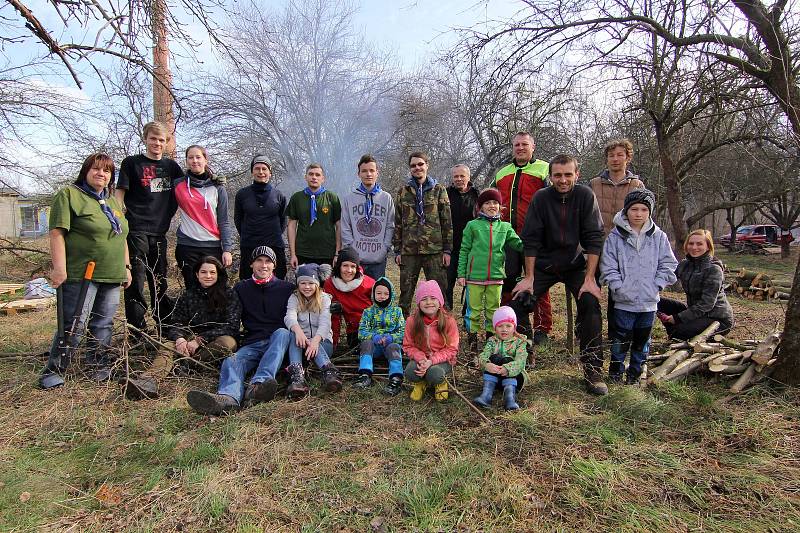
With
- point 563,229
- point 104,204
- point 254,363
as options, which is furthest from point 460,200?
point 104,204

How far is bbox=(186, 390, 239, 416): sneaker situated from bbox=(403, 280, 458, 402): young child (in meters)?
1.39

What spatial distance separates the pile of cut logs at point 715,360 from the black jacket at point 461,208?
244 cm

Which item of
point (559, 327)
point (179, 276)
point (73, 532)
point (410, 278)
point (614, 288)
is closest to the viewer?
point (73, 532)

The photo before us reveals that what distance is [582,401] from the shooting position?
3.51m

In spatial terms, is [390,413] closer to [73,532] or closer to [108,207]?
[73,532]

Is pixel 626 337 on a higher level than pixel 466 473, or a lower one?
higher

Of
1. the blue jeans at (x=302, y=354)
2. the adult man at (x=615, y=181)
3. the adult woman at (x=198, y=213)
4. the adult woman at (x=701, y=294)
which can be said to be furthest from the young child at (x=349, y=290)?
the adult woman at (x=701, y=294)

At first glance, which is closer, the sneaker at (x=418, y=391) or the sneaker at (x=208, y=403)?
the sneaker at (x=208, y=403)

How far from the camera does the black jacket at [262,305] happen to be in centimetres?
427

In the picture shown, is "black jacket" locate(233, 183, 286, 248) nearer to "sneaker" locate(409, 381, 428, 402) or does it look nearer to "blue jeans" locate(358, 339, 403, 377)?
"blue jeans" locate(358, 339, 403, 377)


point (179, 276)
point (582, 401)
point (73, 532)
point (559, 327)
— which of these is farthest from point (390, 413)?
point (559, 327)

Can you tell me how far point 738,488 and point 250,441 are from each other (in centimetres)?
283

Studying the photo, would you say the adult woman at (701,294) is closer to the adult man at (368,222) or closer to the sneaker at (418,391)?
the sneaker at (418,391)

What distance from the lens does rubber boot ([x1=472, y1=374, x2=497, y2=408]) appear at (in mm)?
3438
